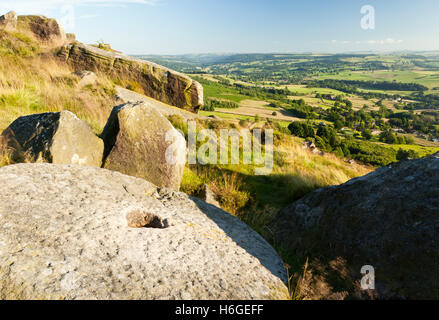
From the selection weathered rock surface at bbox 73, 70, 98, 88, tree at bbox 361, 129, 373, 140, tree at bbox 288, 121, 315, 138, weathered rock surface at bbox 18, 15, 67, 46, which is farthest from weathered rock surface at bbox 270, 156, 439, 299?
tree at bbox 361, 129, 373, 140

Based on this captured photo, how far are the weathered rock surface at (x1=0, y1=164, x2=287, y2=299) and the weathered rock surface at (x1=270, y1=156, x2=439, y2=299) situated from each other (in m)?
0.92

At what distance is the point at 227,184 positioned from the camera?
7047 mm

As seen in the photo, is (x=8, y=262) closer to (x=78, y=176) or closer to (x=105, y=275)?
(x=105, y=275)

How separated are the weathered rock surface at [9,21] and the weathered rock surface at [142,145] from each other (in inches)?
538

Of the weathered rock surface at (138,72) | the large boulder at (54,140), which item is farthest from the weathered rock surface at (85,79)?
the large boulder at (54,140)

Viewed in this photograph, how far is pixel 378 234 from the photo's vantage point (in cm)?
363

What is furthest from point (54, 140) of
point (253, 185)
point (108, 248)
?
point (253, 185)

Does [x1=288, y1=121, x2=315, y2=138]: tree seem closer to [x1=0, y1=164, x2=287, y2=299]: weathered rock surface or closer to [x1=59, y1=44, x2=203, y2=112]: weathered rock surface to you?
[x1=59, y1=44, x2=203, y2=112]: weathered rock surface

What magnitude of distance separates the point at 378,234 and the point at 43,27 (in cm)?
1947

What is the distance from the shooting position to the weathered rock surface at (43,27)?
14602 mm

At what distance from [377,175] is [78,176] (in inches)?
211

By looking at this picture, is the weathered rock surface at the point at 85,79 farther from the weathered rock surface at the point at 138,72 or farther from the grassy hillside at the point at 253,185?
the grassy hillside at the point at 253,185

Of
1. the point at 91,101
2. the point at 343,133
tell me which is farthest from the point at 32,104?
the point at 343,133

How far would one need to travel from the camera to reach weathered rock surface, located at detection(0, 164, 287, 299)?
225 cm
